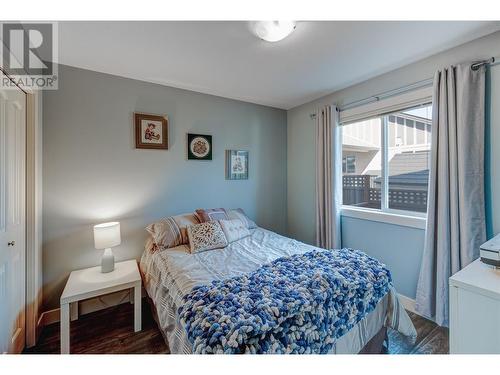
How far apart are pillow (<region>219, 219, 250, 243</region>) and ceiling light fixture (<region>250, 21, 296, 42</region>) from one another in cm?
172

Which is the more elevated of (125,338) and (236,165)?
(236,165)

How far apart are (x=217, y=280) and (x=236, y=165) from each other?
185cm

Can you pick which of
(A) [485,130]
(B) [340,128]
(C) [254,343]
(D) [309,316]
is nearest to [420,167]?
(A) [485,130]

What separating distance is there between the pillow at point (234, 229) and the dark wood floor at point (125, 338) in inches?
40.3

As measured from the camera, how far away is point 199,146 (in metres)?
2.77

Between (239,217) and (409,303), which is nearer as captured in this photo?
(409,303)

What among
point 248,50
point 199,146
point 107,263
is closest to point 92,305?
point 107,263

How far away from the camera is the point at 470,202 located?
1713 millimetres

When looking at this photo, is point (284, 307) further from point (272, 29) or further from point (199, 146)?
point (199, 146)

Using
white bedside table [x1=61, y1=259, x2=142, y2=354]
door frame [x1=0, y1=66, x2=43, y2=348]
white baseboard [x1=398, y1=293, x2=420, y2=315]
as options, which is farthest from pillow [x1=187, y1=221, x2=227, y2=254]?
white baseboard [x1=398, y1=293, x2=420, y2=315]

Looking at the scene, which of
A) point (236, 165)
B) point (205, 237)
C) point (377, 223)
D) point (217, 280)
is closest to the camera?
point (217, 280)

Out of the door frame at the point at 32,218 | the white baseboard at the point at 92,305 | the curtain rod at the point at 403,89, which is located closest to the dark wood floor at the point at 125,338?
the white baseboard at the point at 92,305

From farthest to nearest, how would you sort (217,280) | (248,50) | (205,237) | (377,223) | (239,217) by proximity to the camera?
1. (239,217)
2. (377,223)
3. (205,237)
4. (248,50)
5. (217,280)
